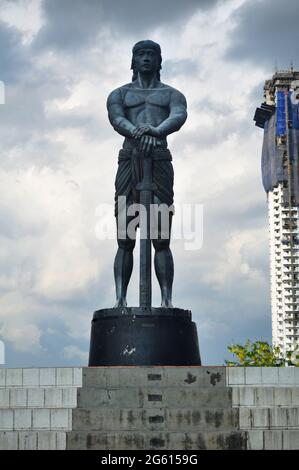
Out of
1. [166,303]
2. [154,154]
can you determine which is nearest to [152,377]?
[166,303]

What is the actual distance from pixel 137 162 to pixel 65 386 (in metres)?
5.11

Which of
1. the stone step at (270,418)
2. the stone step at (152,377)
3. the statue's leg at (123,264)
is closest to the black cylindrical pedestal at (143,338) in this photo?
the statue's leg at (123,264)

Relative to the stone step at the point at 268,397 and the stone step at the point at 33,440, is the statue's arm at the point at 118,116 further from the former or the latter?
the stone step at the point at 33,440

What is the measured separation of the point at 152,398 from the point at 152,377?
50 centimetres

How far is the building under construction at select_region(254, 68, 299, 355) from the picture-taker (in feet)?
290

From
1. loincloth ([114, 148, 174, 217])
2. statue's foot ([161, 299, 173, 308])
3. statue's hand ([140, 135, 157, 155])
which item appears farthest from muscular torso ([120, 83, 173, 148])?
statue's foot ([161, 299, 173, 308])

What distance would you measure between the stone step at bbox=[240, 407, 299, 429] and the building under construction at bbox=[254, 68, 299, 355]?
240ft

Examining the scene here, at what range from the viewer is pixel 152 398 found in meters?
13.9

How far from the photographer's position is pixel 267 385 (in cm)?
1452

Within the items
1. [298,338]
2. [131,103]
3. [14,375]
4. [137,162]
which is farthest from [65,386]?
[298,338]

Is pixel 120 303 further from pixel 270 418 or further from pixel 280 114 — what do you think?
pixel 280 114

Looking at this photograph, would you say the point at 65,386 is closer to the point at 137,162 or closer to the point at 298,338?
the point at 137,162

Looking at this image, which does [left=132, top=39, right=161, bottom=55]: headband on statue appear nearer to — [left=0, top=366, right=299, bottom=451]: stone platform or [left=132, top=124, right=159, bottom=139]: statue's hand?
[left=132, top=124, right=159, bottom=139]: statue's hand

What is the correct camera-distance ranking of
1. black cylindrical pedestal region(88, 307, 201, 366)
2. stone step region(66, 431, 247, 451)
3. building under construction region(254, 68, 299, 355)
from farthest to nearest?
building under construction region(254, 68, 299, 355) → black cylindrical pedestal region(88, 307, 201, 366) → stone step region(66, 431, 247, 451)
